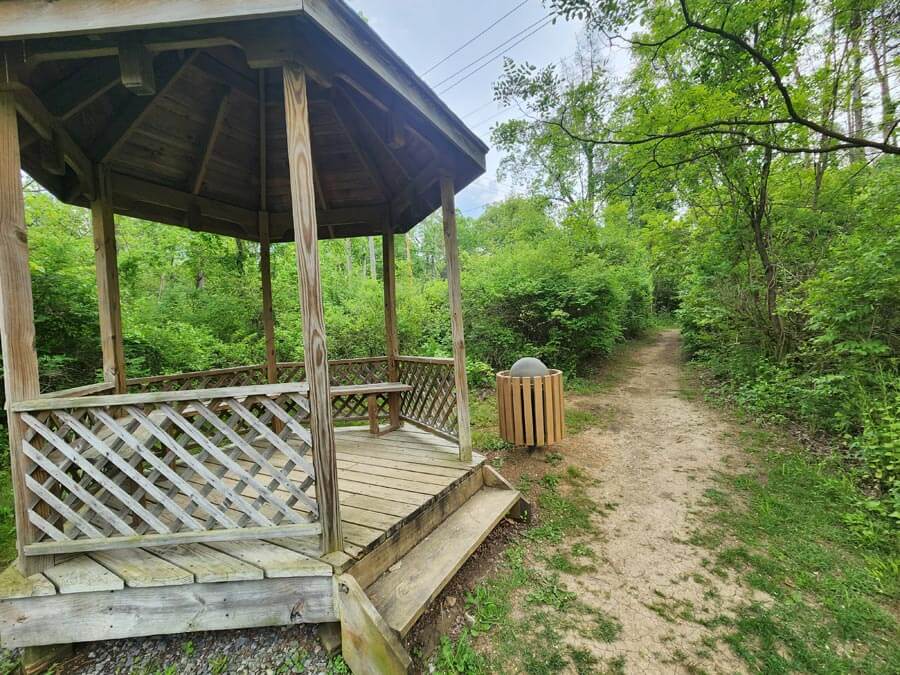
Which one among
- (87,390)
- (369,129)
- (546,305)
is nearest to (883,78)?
(546,305)

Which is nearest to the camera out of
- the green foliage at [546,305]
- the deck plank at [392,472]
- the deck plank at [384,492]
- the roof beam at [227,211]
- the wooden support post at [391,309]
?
the deck plank at [384,492]

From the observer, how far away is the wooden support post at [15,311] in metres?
1.88

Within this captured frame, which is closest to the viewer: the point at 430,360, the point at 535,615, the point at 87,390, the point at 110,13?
the point at 110,13

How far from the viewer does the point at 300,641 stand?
2.02m

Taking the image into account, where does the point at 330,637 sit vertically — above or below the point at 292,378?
→ below

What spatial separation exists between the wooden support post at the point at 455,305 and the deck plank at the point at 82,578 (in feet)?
7.70

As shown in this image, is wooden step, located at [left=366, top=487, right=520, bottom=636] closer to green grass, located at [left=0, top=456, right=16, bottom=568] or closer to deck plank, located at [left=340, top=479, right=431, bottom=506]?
deck plank, located at [left=340, top=479, right=431, bottom=506]

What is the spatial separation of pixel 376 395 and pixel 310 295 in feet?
7.87

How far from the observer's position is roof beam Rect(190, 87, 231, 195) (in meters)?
3.19

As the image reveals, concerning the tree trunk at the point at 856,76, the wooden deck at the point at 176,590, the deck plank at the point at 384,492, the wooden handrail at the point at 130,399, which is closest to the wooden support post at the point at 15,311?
the wooden handrail at the point at 130,399

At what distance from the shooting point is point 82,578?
1.88 metres

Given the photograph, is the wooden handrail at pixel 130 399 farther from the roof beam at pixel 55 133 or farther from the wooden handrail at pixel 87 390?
the roof beam at pixel 55 133

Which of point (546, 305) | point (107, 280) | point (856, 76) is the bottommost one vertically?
point (546, 305)

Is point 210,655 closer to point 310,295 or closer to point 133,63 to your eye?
point 310,295
